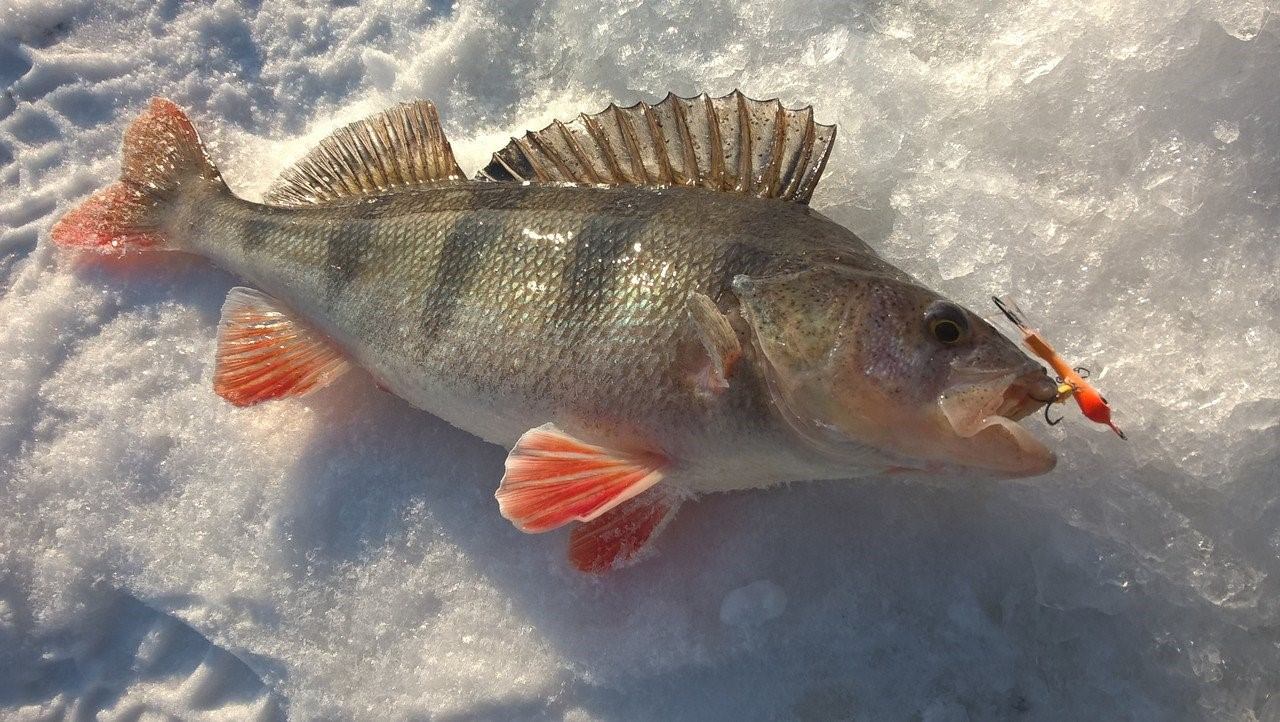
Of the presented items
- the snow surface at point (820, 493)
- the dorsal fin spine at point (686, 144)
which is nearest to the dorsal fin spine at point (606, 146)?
the dorsal fin spine at point (686, 144)

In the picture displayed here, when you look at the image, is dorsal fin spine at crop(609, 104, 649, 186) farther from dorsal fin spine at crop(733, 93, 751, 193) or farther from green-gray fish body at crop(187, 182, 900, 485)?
dorsal fin spine at crop(733, 93, 751, 193)

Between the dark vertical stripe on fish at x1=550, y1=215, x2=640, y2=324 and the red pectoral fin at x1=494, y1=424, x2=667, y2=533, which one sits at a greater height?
the dark vertical stripe on fish at x1=550, y1=215, x2=640, y2=324

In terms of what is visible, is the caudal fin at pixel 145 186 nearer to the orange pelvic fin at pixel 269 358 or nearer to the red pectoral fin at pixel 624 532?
the orange pelvic fin at pixel 269 358

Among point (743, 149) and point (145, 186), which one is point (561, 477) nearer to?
point (743, 149)

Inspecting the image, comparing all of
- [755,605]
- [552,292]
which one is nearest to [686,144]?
[552,292]

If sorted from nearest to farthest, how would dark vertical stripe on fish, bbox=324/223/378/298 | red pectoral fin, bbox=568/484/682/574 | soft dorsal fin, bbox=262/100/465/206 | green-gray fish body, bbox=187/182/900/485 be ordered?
green-gray fish body, bbox=187/182/900/485 < red pectoral fin, bbox=568/484/682/574 < dark vertical stripe on fish, bbox=324/223/378/298 < soft dorsal fin, bbox=262/100/465/206

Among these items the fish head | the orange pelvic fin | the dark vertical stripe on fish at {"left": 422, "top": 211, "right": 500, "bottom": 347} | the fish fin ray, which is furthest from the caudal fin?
the fish head
